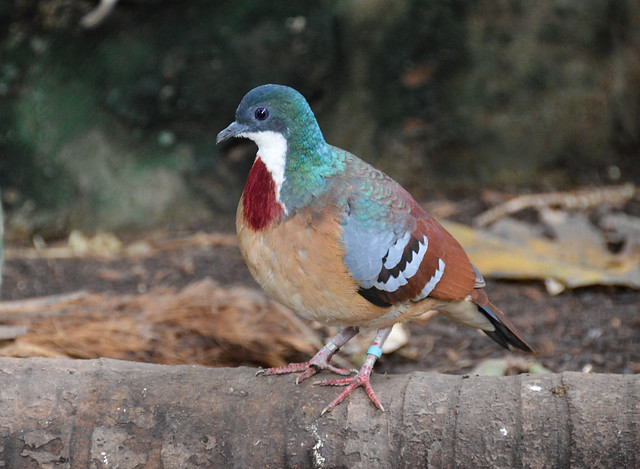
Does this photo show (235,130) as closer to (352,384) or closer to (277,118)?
(277,118)

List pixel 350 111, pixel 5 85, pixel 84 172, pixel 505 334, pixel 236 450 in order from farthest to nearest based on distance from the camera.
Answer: pixel 350 111 → pixel 84 172 → pixel 5 85 → pixel 505 334 → pixel 236 450

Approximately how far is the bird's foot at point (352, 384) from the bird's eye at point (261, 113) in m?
0.90

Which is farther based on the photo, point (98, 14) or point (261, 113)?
point (98, 14)

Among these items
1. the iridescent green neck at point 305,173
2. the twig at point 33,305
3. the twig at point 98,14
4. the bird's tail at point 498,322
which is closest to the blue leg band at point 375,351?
the bird's tail at point 498,322

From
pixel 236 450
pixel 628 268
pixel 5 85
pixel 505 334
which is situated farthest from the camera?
pixel 5 85

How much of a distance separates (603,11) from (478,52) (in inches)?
37.7

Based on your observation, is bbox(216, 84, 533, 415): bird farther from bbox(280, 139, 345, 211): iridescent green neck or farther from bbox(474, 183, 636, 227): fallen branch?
bbox(474, 183, 636, 227): fallen branch

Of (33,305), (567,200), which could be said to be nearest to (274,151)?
(33,305)

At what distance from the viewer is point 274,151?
8.25 ft

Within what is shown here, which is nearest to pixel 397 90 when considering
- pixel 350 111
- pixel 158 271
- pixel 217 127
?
pixel 350 111

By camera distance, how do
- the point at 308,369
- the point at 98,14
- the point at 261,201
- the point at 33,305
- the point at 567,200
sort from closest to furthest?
the point at 261,201
the point at 308,369
the point at 33,305
the point at 98,14
the point at 567,200

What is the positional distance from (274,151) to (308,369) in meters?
0.76

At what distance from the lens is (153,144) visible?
5141mm

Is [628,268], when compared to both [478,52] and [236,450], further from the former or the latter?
[236,450]
